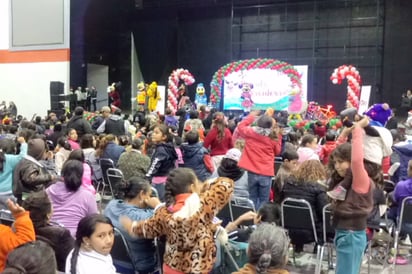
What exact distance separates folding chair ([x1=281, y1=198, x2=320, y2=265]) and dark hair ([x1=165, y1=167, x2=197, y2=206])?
1.46 meters

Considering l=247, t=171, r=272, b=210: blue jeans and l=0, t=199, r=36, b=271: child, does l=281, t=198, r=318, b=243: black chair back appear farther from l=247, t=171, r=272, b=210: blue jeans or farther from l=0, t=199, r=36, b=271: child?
l=0, t=199, r=36, b=271: child

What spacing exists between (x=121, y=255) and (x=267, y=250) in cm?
151

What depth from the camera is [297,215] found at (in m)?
3.83

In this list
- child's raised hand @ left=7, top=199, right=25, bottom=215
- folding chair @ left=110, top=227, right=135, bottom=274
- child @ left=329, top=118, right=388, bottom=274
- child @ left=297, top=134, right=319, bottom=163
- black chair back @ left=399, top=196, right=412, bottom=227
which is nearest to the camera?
child's raised hand @ left=7, top=199, right=25, bottom=215

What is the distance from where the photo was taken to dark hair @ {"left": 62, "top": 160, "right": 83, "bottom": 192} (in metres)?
3.36

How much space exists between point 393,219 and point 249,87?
409 inches

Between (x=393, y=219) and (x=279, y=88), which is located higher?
(x=279, y=88)

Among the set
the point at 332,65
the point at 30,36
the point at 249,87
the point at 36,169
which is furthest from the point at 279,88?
the point at 36,169

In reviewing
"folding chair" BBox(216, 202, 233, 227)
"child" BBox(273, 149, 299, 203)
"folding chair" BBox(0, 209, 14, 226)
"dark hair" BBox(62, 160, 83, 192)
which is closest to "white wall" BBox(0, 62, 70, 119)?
"folding chair" BBox(216, 202, 233, 227)

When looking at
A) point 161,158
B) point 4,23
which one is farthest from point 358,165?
point 4,23

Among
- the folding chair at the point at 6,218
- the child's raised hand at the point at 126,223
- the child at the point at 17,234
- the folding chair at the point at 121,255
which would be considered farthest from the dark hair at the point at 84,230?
the folding chair at the point at 6,218

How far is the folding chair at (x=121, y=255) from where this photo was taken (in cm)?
302

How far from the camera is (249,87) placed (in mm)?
14469

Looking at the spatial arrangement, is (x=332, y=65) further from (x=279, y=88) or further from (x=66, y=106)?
(x=66, y=106)
